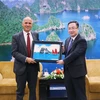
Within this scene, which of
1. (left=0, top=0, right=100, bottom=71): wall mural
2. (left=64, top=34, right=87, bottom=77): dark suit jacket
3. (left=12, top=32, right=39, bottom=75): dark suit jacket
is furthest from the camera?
(left=0, top=0, right=100, bottom=71): wall mural

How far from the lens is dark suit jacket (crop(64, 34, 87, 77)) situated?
301 centimetres

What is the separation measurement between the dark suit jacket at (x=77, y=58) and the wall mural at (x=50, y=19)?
223 centimetres

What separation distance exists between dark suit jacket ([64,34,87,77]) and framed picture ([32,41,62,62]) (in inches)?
10.2

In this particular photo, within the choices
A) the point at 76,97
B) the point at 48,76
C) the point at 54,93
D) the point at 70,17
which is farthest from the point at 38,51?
the point at 70,17

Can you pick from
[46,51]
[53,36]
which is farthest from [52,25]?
[46,51]

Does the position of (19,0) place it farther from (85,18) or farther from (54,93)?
(54,93)

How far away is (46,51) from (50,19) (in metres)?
2.22

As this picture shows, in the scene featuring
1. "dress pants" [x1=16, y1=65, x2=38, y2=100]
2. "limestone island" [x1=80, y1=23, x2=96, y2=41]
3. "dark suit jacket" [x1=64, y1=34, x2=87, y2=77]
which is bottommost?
"dress pants" [x1=16, y1=65, x2=38, y2=100]

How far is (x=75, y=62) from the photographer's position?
10.0 feet

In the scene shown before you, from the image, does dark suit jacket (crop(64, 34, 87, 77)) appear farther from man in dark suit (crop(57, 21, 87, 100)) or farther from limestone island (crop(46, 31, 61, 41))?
limestone island (crop(46, 31, 61, 41))

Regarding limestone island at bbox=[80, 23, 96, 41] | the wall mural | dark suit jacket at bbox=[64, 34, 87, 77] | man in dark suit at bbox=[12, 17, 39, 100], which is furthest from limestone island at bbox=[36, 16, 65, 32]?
dark suit jacket at bbox=[64, 34, 87, 77]

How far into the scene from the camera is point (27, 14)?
5387 millimetres

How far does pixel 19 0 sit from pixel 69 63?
281 centimetres

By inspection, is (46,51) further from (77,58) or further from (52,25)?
(52,25)
